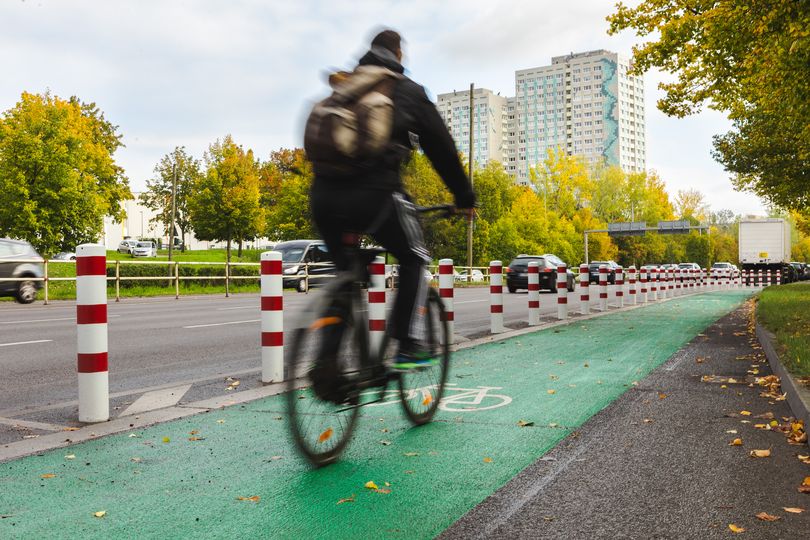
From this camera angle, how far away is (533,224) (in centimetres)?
6406

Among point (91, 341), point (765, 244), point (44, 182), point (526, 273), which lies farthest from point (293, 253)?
point (765, 244)

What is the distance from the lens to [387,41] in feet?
12.7

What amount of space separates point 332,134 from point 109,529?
190 cm

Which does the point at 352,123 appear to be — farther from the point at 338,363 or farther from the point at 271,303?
the point at 271,303

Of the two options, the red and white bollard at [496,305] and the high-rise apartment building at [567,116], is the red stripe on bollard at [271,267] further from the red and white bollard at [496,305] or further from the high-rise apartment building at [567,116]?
the high-rise apartment building at [567,116]

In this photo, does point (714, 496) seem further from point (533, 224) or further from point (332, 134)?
point (533, 224)

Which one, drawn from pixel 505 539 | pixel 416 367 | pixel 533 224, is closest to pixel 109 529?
pixel 505 539

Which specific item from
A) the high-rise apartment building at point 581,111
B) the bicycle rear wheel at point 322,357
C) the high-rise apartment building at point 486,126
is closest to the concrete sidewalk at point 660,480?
the bicycle rear wheel at point 322,357

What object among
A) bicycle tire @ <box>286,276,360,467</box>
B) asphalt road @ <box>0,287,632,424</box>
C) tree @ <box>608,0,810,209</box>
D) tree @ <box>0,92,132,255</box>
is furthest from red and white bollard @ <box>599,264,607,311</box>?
tree @ <box>0,92,132,255</box>

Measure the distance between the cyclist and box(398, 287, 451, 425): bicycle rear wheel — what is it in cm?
39

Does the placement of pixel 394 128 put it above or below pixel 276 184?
below

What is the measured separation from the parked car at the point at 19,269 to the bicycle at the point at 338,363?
19019mm

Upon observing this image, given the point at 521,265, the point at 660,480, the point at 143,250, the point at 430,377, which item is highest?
the point at 143,250

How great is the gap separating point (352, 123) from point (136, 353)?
244 inches
